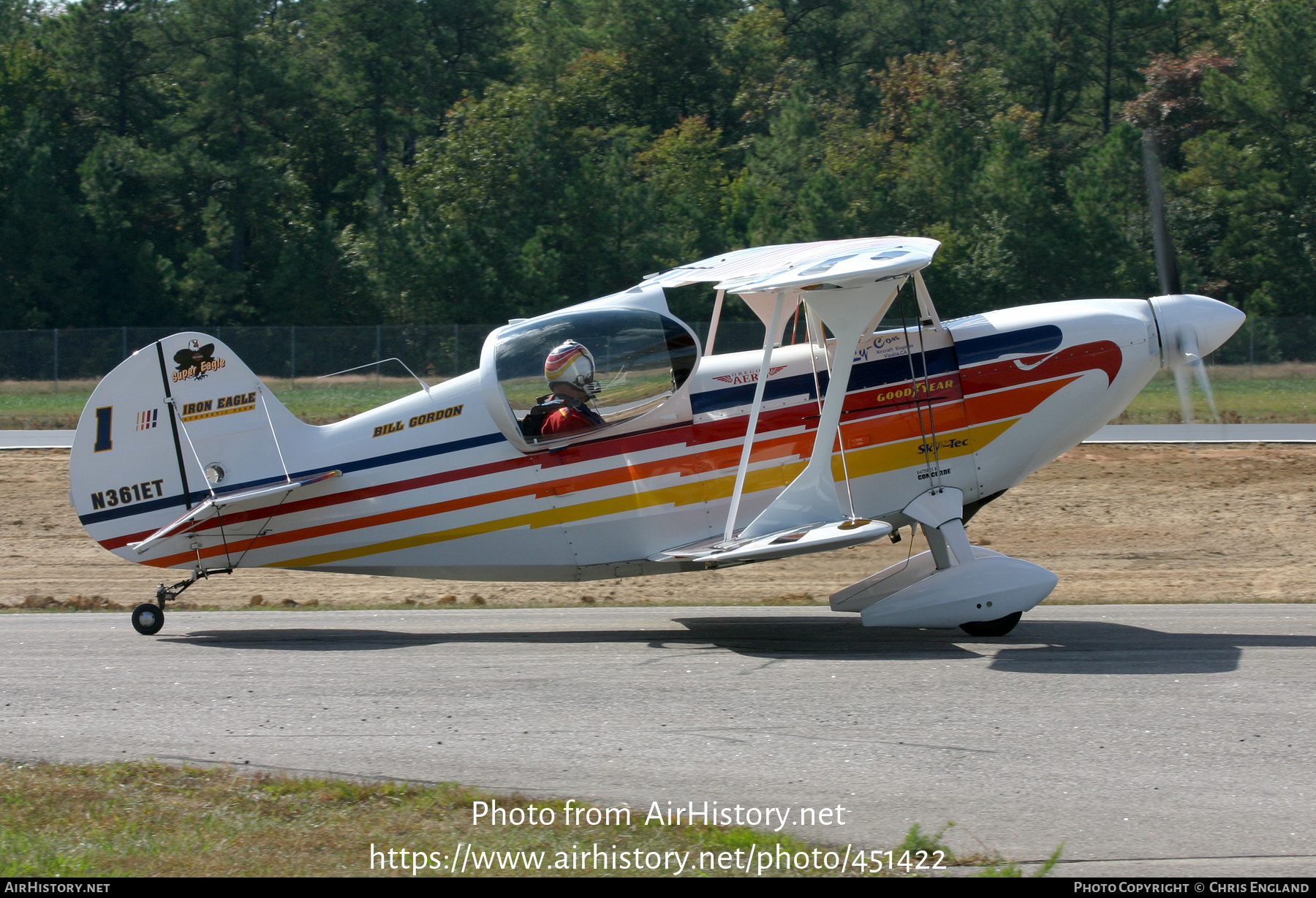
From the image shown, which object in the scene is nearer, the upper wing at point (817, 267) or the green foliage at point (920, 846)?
the green foliage at point (920, 846)

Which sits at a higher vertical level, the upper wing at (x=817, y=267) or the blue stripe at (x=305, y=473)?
the upper wing at (x=817, y=267)


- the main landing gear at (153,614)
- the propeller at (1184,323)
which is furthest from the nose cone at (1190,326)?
the main landing gear at (153,614)

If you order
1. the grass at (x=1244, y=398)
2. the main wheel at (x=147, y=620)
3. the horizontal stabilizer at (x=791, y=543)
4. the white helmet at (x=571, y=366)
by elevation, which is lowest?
the grass at (x=1244, y=398)

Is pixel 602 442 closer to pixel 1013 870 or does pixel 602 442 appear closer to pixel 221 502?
pixel 221 502

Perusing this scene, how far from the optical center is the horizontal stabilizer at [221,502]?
34.0 ft

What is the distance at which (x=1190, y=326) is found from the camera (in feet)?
35.3

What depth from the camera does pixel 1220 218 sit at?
43.2m

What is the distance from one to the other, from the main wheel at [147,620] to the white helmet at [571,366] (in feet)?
13.5

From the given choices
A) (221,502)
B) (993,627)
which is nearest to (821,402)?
(993,627)

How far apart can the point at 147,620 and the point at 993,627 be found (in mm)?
7411

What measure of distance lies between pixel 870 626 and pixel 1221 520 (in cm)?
1030

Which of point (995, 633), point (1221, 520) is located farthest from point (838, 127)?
point (995, 633)

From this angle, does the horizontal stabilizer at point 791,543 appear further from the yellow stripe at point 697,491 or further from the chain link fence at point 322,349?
the chain link fence at point 322,349

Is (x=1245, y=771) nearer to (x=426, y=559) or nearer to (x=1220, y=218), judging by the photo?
(x=426, y=559)
